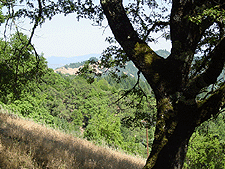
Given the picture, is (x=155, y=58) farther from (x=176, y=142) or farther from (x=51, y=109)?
(x=51, y=109)

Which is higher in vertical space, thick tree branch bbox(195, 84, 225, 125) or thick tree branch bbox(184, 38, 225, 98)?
thick tree branch bbox(184, 38, 225, 98)

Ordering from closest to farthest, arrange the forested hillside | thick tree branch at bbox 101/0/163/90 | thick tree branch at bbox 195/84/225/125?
thick tree branch at bbox 195/84/225/125 < thick tree branch at bbox 101/0/163/90 < the forested hillside

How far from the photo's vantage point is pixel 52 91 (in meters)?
44.6

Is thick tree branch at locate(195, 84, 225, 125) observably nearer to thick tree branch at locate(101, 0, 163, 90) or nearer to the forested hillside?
the forested hillside

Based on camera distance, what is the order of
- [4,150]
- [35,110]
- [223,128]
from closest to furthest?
[4,150], [35,110], [223,128]

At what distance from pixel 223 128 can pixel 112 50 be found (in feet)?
168

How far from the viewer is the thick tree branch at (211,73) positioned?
243cm

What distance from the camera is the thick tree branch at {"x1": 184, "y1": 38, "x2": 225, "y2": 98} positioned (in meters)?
2.43

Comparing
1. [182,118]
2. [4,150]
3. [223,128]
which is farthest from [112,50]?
[223,128]

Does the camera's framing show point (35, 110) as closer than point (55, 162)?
No

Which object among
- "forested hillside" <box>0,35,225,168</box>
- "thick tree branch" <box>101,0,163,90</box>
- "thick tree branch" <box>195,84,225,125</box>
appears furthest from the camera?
"forested hillside" <box>0,35,225,168</box>

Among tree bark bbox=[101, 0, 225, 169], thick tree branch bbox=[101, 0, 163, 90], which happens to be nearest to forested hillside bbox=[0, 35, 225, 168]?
tree bark bbox=[101, 0, 225, 169]

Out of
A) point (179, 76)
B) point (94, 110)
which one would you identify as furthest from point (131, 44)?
point (94, 110)

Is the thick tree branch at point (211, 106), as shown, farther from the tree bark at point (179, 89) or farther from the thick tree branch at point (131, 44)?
the thick tree branch at point (131, 44)
